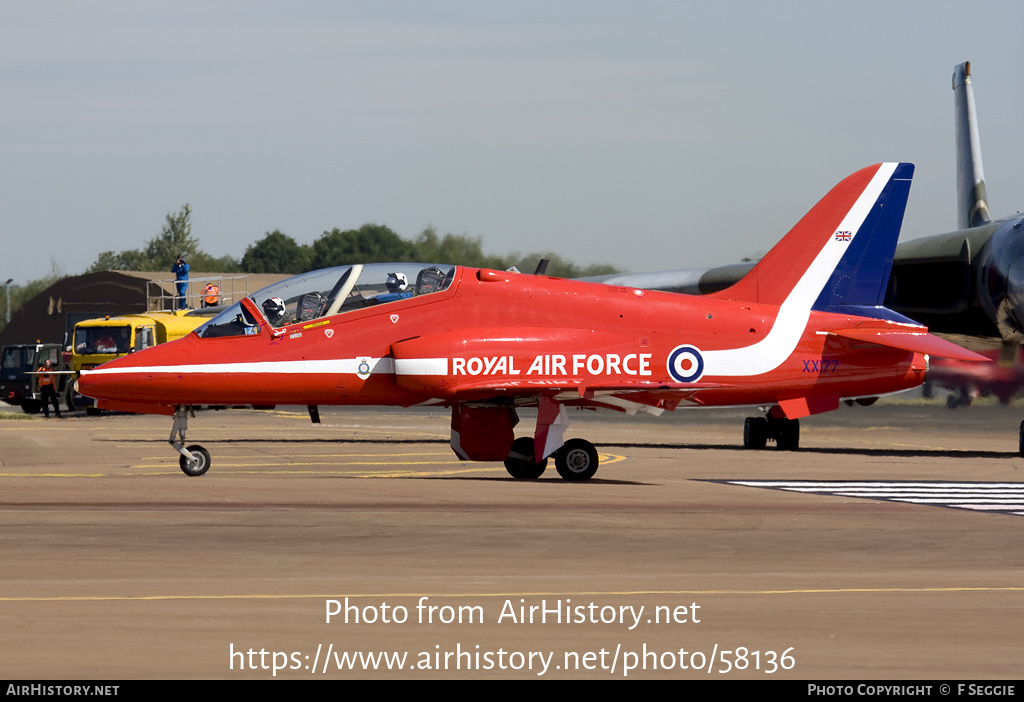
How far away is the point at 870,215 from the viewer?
19000 mm

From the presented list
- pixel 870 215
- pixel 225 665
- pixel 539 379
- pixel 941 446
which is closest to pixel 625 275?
pixel 941 446

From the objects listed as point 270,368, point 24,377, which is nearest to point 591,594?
point 270,368

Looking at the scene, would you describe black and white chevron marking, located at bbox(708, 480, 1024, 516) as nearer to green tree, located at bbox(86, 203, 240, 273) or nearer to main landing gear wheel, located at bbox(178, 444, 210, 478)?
main landing gear wheel, located at bbox(178, 444, 210, 478)

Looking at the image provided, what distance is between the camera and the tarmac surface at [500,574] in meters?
6.42

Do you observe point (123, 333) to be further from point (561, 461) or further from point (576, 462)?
point (576, 462)

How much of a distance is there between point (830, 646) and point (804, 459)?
52.8 ft

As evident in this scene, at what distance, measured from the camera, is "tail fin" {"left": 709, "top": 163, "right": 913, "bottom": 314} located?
18391 mm

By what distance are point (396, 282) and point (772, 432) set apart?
37.4 feet

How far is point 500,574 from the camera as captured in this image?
905 cm

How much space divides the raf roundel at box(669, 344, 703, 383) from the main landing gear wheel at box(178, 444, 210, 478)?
6353 mm

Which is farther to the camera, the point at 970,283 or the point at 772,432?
the point at 970,283

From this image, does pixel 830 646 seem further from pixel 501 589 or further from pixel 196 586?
pixel 196 586

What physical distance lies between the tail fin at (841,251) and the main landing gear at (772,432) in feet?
23.8
